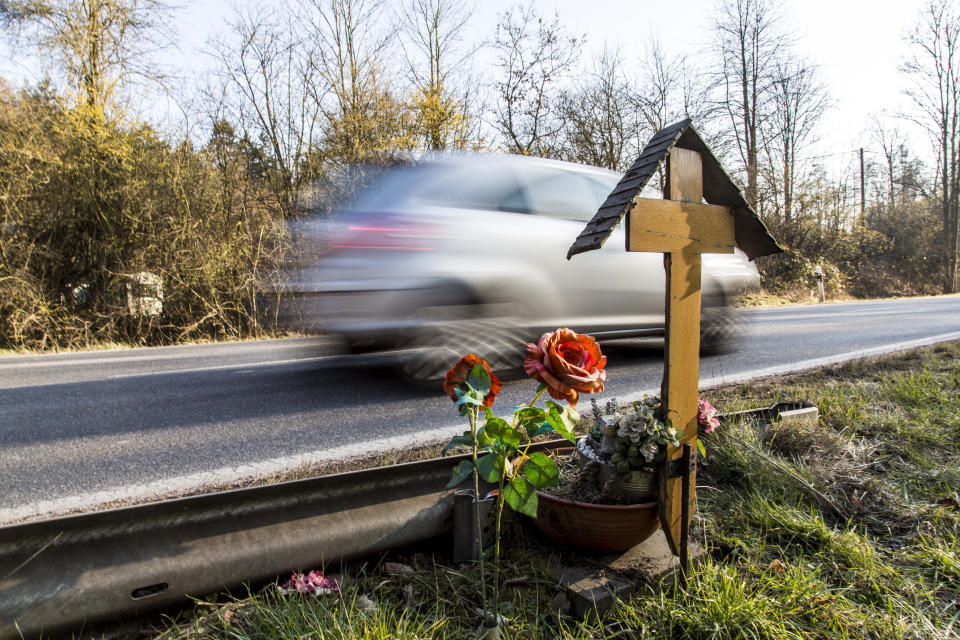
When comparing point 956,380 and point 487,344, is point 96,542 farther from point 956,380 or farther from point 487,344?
point 956,380

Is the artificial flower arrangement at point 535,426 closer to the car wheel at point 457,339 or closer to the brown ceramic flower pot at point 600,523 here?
the brown ceramic flower pot at point 600,523

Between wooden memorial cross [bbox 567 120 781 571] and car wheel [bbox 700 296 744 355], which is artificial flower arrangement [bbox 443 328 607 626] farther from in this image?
car wheel [bbox 700 296 744 355]

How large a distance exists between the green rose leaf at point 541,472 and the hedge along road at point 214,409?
1.47 metres

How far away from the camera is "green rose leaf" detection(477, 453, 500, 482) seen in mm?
1427

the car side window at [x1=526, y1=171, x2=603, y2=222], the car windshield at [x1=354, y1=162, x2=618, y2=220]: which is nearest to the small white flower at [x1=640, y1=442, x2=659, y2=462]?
the car windshield at [x1=354, y1=162, x2=618, y2=220]

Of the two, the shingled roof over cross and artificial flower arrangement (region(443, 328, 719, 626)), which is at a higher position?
the shingled roof over cross

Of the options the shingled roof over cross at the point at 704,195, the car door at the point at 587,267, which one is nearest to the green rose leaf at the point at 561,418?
the shingled roof over cross at the point at 704,195

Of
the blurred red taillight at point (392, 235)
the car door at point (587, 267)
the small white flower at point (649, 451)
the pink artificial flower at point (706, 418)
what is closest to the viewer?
the small white flower at point (649, 451)

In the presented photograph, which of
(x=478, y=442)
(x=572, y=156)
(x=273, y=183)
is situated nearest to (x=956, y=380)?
(x=478, y=442)

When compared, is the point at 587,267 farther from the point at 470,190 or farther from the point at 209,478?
the point at 209,478

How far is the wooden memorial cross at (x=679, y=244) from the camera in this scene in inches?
62.0

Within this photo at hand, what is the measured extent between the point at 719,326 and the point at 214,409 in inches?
179

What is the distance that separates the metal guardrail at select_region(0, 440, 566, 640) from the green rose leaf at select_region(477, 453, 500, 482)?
9.8 inches

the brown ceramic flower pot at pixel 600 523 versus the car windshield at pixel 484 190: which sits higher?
the car windshield at pixel 484 190
